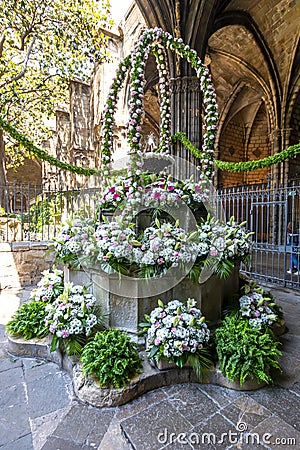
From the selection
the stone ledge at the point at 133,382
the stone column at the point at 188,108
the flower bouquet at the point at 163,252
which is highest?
the stone column at the point at 188,108

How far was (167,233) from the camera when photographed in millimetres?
2396

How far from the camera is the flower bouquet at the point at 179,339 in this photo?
6.39 feet

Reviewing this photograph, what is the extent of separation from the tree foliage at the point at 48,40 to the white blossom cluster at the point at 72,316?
7.31 metres

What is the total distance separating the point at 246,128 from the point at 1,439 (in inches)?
636

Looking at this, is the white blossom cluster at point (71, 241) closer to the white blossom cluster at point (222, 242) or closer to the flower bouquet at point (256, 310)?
A: the white blossom cluster at point (222, 242)

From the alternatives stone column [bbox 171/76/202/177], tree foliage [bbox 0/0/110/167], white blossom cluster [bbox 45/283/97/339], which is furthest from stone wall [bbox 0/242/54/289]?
tree foliage [bbox 0/0/110/167]

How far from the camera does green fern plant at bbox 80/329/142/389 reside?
5.91 feet

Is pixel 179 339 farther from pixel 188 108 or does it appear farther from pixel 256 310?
pixel 188 108

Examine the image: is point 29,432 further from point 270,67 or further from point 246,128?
point 246,128

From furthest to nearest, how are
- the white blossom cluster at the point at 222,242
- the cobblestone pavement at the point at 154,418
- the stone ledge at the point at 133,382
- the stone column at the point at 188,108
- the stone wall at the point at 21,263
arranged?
the stone column at the point at 188,108, the stone wall at the point at 21,263, the white blossom cluster at the point at 222,242, the stone ledge at the point at 133,382, the cobblestone pavement at the point at 154,418

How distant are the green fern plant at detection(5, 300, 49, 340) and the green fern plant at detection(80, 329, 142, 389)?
769mm

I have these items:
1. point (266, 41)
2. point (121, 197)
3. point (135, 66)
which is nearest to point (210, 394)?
point (121, 197)

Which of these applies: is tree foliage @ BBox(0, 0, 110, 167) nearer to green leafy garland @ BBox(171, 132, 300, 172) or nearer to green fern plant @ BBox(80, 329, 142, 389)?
green leafy garland @ BBox(171, 132, 300, 172)

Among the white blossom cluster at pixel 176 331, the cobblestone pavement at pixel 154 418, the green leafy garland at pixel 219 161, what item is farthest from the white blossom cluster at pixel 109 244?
the green leafy garland at pixel 219 161
